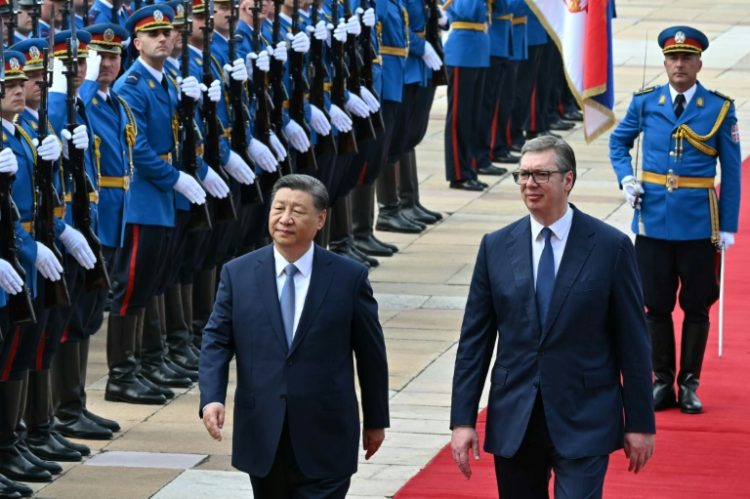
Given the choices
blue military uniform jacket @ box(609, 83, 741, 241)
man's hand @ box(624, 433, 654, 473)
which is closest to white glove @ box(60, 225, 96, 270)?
blue military uniform jacket @ box(609, 83, 741, 241)

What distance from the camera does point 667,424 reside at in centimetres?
916

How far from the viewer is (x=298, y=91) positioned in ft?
37.8

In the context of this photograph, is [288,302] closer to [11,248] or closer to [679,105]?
[11,248]

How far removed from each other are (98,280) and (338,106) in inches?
150

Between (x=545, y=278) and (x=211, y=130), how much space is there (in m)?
4.28

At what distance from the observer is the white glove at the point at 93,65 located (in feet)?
29.8

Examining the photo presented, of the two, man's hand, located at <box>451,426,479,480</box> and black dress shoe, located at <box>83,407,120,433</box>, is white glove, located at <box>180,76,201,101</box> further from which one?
man's hand, located at <box>451,426,479,480</box>

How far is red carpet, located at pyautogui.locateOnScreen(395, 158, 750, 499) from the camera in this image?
316 inches

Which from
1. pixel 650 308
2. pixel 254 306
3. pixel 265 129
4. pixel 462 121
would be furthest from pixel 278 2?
pixel 254 306

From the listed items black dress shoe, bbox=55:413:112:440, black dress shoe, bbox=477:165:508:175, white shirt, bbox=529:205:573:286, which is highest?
white shirt, bbox=529:205:573:286

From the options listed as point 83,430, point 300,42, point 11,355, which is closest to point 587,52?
point 300,42

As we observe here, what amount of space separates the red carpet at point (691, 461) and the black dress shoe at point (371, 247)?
3219mm

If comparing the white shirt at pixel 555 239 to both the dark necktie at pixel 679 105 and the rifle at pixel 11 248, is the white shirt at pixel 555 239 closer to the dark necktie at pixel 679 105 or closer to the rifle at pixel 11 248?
the rifle at pixel 11 248

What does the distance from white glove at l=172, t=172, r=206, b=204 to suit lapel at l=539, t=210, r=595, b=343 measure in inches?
146
